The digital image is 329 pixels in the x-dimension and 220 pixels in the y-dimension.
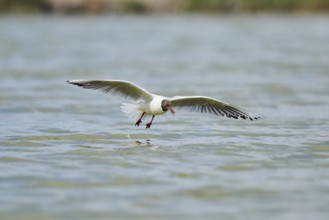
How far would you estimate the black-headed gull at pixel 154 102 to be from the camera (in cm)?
1036

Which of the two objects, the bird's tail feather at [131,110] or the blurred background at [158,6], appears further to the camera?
the blurred background at [158,6]

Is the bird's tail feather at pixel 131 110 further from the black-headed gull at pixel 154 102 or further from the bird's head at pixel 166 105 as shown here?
the bird's head at pixel 166 105

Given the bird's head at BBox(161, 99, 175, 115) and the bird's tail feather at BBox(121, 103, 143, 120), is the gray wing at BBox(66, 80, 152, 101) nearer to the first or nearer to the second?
the bird's tail feather at BBox(121, 103, 143, 120)

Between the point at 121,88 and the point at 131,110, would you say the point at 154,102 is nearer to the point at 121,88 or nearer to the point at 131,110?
the point at 131,110

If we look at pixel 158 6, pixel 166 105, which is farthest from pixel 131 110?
pixel 158 6

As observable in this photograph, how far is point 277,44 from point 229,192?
23.3 metres

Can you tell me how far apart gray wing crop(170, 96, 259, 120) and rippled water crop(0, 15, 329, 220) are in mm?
361

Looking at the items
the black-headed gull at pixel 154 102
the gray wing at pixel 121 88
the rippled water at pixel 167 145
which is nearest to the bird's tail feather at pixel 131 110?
the black-headed gull at pixel 154 102

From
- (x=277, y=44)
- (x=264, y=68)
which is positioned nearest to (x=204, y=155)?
(x=264, y=68)

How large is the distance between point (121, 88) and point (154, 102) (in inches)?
19.0

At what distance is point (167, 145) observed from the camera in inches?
413

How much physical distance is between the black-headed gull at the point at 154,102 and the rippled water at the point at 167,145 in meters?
0.38

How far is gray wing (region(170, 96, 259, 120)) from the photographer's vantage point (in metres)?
10.6

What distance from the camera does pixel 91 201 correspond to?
7637 mm
